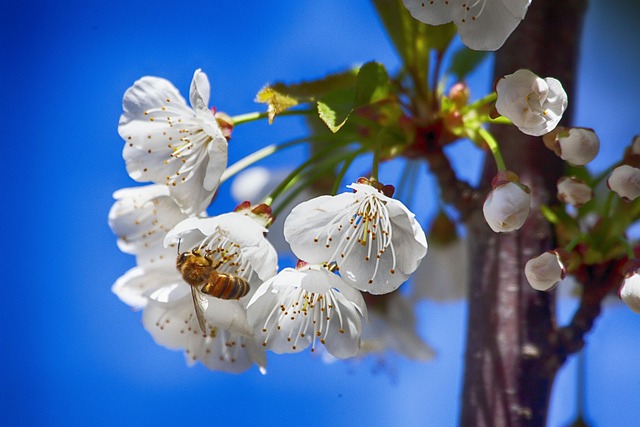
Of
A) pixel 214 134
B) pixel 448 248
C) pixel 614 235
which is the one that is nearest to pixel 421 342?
pixel 448 248

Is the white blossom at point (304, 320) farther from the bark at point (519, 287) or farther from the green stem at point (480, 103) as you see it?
the green stem at point (480, 103)

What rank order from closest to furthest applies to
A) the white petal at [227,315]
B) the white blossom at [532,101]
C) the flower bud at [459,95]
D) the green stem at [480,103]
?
the white blossom at [532,101] < the white petal at [227,315] < the green stem at [480,103] < the flower bud at [459,95]

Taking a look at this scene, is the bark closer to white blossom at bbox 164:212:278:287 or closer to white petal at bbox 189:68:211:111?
white blossom at bbox 164:212:278:287

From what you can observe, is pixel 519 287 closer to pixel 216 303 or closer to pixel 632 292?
pixel 632 292

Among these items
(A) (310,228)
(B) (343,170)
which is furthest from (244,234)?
(B) (343,170)

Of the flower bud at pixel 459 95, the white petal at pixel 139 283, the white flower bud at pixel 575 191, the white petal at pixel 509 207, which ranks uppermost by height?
the flower bud at pixel 459 95

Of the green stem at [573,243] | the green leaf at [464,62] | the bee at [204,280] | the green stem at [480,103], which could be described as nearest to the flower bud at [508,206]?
the green stem at [573,243]

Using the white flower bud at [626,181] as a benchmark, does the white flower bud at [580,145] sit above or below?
above
